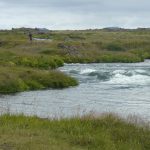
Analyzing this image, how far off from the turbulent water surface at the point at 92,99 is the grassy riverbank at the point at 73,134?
Result: 4047mm

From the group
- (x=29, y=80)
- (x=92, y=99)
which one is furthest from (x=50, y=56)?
(x=92, y=99)

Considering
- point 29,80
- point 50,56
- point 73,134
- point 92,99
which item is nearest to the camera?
point 73,134

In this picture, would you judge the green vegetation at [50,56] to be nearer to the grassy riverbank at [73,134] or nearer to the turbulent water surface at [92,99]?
the turbulent water surface at [92,99]

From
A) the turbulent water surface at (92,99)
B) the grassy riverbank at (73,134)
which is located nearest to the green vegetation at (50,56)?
the turbulent water surface at (92,99)

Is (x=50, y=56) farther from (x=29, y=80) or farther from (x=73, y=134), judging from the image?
(x=73, y=134)

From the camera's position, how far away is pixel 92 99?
34188 mm

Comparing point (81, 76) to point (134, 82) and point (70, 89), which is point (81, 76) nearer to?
point (134, 82)

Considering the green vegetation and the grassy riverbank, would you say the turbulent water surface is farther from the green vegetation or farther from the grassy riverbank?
the grassy riverbank

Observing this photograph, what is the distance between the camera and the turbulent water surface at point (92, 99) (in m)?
27.6

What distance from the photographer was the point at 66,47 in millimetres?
81875

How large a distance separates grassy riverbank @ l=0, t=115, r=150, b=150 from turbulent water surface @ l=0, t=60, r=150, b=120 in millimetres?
4047

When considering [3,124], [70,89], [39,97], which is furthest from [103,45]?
[3,124]

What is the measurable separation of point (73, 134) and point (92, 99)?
1790 centimetres

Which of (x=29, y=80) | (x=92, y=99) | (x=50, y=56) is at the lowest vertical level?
(x=50, y=56)
